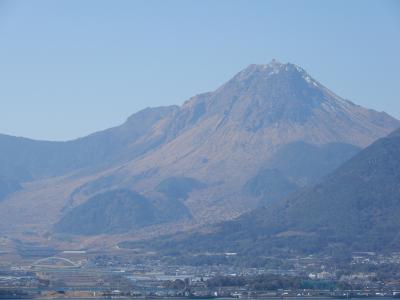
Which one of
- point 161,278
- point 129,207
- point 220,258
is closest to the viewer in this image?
point 161,278

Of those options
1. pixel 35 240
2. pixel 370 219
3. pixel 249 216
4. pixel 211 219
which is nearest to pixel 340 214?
pixel 370 219

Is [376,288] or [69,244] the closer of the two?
[376,288]

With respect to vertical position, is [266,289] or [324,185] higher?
[324,185]

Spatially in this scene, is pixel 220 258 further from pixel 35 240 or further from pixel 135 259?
pixel 35 240

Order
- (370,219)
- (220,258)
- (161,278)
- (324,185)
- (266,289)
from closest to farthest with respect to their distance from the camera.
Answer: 1. (266,289)
2. (161,278)
3. (220,258)
4. (370,219)
5. (324,185)

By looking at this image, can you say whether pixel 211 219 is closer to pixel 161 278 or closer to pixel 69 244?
pixel 69 244

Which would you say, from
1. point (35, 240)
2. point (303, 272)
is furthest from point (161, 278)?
point (35, 240)
